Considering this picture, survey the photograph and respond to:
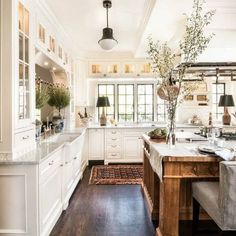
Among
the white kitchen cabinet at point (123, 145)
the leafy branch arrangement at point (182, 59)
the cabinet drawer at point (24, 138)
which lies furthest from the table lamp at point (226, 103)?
the cabinet drawer at point (24, 138)

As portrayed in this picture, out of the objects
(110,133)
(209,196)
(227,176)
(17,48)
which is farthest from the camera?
(110,133)

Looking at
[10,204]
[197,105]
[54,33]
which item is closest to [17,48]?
[10,204]

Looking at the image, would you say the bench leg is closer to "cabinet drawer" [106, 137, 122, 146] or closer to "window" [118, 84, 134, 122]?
"cabinet drawer" [106, 137, 122, 146]

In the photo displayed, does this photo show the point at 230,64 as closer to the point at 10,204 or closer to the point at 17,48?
the point at 17,48

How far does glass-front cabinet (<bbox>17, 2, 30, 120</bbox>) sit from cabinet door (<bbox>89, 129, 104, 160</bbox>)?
11.0ft

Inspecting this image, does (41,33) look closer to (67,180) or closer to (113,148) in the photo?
(67,180)

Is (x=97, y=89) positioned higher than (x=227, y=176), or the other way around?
(x=97, y=89)

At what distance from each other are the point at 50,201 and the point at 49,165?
1.34 feet

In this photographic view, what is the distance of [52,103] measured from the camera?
14.6ft

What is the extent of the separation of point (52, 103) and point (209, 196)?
314 cm

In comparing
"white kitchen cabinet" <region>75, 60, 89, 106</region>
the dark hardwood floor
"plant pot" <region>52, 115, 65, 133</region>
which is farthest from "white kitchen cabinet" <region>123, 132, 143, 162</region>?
"plant pot" <region>52, 115, 65, 133</region>

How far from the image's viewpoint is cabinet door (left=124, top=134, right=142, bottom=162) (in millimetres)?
6051

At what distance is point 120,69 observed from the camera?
6449mm

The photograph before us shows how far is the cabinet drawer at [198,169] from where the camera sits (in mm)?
2258
